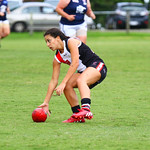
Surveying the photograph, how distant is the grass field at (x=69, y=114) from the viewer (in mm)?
5312

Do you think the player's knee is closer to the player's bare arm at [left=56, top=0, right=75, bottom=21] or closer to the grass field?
the grass field

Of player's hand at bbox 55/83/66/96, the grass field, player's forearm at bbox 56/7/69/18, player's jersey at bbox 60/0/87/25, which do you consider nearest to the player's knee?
player's hand at bbox 55/83/66/96

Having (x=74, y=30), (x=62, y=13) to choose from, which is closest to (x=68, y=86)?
(x=62, y=13)

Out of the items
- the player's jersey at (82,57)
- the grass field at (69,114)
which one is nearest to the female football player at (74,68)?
the player's jersey at (82,57)

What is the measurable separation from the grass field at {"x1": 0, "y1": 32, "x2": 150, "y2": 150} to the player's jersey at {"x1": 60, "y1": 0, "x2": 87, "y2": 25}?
1196 millimetres

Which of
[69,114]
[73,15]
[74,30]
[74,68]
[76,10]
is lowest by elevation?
[74,30]

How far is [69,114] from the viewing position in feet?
23.8

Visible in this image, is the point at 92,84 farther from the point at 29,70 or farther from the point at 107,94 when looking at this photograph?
the point at 29,70

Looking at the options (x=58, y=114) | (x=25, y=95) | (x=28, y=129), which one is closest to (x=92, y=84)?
(x=58, y=114)

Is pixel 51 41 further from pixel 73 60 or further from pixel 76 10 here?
pixel 76 10

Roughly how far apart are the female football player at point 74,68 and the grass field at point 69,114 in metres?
0.28

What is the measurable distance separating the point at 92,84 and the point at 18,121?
1021 millimetres

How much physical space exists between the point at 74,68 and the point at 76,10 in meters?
6.15

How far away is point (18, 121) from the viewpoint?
6551 mm
